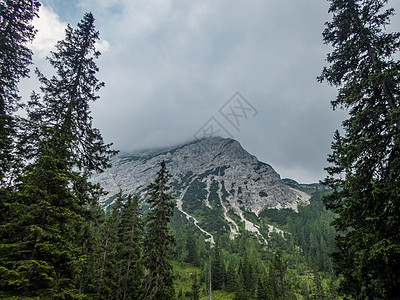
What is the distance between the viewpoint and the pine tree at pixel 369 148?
7.56 metres

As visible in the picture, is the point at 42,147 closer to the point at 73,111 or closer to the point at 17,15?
the point at 73,111

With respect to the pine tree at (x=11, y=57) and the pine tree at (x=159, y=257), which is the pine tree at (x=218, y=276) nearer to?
the pine tree at (x=159, y=257)

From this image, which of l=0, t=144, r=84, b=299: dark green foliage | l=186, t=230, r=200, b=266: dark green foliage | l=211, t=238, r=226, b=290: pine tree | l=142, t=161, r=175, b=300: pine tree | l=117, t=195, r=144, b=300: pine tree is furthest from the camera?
l=186, t=230, r=200, b=266: dark green foliage

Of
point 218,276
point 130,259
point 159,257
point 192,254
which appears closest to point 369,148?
point 159,257

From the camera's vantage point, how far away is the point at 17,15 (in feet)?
37.9

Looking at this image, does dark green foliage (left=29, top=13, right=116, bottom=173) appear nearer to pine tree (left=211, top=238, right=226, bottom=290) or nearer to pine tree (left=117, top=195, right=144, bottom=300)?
pine tree (left=117, top=195, right=144, bottom=300)

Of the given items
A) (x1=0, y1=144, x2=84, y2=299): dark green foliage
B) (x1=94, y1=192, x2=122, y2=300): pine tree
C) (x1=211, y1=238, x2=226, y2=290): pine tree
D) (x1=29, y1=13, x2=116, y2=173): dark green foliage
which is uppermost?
(x1=29, y1=13, x2=116, y2=173): dark green foliage

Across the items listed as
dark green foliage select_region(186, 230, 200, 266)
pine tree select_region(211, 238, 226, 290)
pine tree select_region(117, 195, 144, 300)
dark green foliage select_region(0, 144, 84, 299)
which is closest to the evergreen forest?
dark green foliage select_region(0, 144, 84, 299)

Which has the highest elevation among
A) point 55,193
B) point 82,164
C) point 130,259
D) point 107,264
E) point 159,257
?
point 82,164

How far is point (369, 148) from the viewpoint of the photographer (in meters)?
9.05

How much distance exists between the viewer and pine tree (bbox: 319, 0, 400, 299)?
756cm

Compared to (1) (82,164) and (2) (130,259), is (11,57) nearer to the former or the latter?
(1) (82,164)

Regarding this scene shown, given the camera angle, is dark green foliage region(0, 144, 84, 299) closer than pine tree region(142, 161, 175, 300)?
Yes

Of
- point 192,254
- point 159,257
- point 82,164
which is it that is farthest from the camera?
point 192,254
